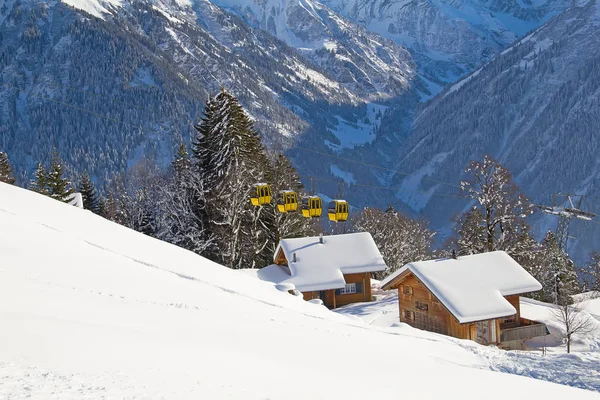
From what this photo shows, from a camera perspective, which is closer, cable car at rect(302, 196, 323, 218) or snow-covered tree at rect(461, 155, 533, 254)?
cable car at rect(302, 196, 323, 218)

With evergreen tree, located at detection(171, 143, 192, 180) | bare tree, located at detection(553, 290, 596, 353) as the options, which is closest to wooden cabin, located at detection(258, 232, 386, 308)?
evergreen tree, located at detection(171, 143, 192, 180)

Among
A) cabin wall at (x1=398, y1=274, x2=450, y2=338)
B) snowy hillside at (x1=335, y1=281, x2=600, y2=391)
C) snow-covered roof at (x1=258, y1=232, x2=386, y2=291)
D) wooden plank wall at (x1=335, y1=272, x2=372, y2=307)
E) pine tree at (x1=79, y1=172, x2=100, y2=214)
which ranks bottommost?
snowy hillside at (x1=335, y1=281, x2=600, y2=391)

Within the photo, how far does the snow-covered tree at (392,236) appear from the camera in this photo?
190 feet

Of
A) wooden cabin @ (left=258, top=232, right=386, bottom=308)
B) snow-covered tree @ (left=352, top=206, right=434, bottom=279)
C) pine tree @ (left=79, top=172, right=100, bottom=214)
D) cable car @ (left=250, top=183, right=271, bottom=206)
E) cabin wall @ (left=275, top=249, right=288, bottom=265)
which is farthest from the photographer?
pine tree @ (left=79, top=172, right=100, bottom=214)

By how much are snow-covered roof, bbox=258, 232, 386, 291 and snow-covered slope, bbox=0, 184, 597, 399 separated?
20.0m

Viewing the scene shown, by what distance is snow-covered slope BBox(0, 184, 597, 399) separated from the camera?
8156 millimetres

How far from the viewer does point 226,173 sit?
3816 cm

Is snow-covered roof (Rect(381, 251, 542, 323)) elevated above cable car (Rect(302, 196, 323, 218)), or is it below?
below

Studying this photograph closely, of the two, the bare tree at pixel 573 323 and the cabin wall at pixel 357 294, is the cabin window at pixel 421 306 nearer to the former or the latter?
the cabin wall at pixel 357 294

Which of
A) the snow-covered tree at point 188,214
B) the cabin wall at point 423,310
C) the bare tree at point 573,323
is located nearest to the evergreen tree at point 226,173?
the snow-covered tree at point 188,214

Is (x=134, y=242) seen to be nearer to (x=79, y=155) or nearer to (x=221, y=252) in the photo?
(x=221, y=252)

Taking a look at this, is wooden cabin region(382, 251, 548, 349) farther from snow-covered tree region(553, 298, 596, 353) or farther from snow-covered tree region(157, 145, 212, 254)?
snow-covered tree region(157, 145, 212, 254)

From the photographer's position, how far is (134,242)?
22.9 m

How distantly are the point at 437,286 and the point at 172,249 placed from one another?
53.8 feet
